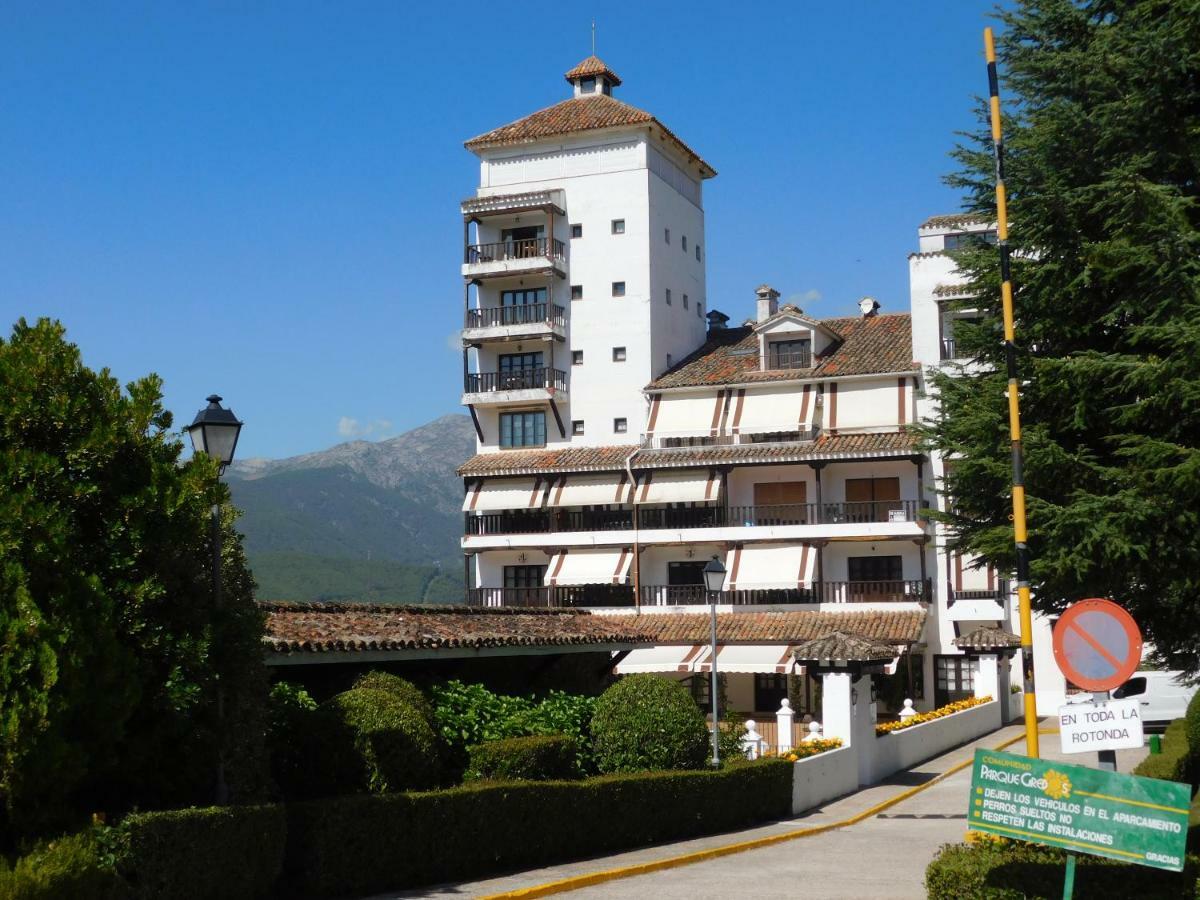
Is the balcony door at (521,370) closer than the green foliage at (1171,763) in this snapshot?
No

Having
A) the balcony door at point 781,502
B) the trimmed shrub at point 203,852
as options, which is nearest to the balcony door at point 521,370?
the balcony door at point 781,502

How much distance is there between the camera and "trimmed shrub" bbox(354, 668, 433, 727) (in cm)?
1853

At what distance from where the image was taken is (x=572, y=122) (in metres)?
59.0

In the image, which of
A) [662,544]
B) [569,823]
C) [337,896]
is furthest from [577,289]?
[337,896]

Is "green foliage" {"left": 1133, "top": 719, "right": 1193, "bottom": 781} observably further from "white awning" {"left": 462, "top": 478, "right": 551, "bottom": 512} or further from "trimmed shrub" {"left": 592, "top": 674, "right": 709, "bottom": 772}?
"white awning" {"left": 462, "top": 478, "right": 551, "bottom": 512}

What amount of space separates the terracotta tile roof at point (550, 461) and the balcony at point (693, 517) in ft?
5.65

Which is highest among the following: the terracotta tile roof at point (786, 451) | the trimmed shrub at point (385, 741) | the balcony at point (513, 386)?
the balcony at point (513, 386)

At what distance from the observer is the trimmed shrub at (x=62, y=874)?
1159cm

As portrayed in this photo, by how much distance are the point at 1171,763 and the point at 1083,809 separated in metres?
14.3

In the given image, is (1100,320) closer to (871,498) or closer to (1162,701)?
(1162,701)

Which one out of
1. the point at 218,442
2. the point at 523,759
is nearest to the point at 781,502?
the point at 523,759

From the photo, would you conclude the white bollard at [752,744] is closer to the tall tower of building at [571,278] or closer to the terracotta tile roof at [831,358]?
the terracotta tile roof at [831,358]

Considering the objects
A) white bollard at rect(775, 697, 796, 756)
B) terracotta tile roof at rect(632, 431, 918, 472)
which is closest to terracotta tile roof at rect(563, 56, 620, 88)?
terracotta tile roof at rect(632, 431, 918, 472)

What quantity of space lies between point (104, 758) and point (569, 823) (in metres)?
8.09
